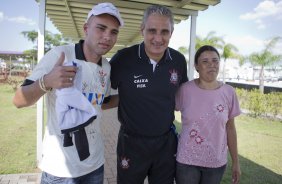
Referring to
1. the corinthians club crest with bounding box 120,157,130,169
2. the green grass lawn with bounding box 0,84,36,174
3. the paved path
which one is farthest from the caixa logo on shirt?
the green grass lawn with bounding box 0,84,36,174

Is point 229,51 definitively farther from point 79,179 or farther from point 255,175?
point 79,179

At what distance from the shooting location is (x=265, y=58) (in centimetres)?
2358

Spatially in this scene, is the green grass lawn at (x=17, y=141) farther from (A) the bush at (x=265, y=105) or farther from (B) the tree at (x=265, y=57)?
(B) the tree at (x=265, y=57)

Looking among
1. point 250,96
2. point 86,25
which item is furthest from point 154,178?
point 250,96

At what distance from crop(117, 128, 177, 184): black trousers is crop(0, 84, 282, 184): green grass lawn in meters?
2.61

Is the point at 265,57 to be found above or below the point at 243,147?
above

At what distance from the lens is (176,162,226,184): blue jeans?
2.68m

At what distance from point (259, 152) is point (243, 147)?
477 mm

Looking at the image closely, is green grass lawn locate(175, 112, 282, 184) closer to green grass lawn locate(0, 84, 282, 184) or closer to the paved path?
green grass lawn locate(0, 84, 282, 184)

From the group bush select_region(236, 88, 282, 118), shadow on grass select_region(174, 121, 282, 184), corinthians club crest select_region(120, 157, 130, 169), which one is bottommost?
shadow on grass select_region(174, 121, 282, 184)

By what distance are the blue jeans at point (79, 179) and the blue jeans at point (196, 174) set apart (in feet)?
2.60

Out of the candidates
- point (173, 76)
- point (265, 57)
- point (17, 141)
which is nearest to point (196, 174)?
point (173, 76)

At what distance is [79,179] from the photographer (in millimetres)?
2160

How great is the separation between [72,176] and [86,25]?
3.67 ft
